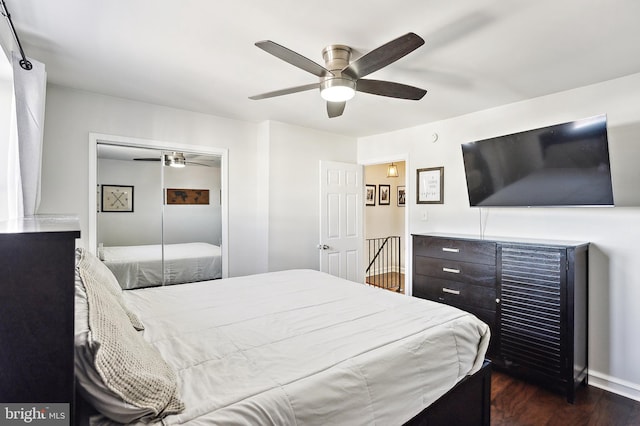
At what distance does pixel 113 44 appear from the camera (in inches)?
83.4

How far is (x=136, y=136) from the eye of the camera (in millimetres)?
3244

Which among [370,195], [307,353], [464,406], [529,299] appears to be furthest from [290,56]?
[370,195]

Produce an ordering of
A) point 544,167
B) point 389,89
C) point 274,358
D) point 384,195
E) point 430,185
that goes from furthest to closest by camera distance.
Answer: point 384,195
point 430,185
point 544,167
point 389,89
point 274,358

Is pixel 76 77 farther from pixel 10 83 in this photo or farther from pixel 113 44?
pixel 113 44

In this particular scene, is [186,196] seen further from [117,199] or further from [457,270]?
[457,270]

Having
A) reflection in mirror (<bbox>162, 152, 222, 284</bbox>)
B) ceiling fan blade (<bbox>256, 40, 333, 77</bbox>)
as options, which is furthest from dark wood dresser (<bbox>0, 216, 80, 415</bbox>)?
reflection in mirror (<bbox>162, 152, 222, 284</bbox>)

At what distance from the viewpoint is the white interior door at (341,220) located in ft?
14.2

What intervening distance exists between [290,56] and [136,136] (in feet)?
7.33

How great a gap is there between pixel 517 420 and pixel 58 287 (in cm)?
275

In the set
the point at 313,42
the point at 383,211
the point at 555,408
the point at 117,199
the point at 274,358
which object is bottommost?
the point at 555,408

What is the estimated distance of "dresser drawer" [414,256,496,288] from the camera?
292 centimetres

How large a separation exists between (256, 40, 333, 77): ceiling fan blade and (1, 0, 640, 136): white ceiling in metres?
0.21

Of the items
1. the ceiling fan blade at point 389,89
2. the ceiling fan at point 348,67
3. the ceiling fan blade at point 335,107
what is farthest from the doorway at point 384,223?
the ceiling fan at point 348,67

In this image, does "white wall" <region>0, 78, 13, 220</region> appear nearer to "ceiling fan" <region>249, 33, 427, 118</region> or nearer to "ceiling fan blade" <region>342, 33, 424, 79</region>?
"ceiling fan" <region>249, 33, 427, 118</region>
